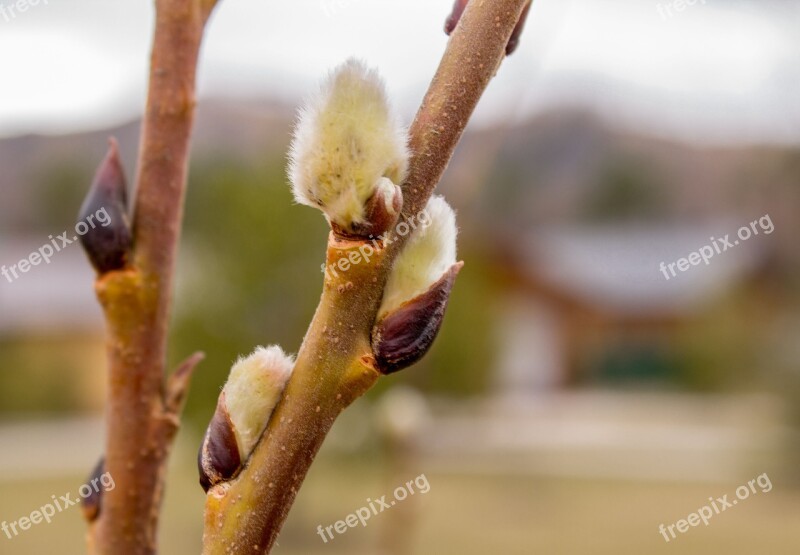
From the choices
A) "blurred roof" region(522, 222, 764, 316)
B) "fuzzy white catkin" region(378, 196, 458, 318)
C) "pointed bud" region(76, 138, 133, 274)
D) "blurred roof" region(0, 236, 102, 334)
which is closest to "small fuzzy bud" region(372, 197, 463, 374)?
"fuzzy white catkin" region(378, 196, 458, 318)

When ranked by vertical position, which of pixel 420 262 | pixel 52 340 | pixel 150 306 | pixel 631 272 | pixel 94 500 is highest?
pixel 420 262

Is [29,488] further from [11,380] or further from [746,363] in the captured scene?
[746,363]

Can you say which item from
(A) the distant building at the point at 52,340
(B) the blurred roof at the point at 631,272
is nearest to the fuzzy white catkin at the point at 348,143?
(A) the distant building at the point at 52,340

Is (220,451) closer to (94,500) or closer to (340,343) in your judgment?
(340,343)

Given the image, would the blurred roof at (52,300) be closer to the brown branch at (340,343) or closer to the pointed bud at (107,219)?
the pointed bud at (107,219)

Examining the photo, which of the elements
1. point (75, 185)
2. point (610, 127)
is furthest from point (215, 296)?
point (610, 127)

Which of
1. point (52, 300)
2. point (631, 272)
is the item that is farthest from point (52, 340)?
point (631, 272)

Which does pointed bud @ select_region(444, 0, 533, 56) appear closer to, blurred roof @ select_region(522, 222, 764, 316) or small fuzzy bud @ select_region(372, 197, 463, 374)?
small fuzzy bud @ select_region(372, 197, 463, 374)
